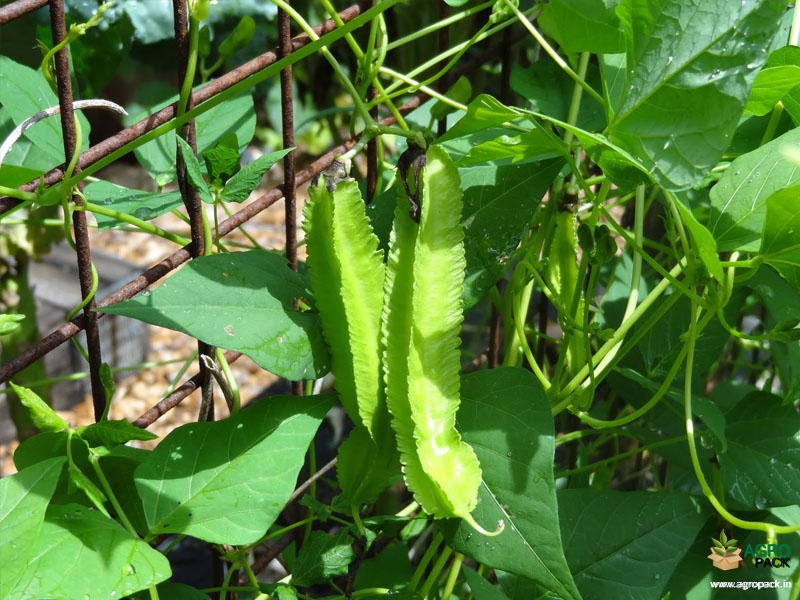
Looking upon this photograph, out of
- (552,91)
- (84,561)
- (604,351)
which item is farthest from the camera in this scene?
(552,91)

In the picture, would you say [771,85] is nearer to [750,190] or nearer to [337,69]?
[750,190]

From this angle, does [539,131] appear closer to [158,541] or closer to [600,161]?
[600,161]

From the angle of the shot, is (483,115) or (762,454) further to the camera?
(762,454)

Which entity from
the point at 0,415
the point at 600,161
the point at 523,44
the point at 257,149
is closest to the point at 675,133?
the point at 600,161

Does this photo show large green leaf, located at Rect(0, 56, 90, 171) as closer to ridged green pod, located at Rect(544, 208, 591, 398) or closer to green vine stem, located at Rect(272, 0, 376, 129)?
green vine stem, located at Rect(272, 0, 376, 129)

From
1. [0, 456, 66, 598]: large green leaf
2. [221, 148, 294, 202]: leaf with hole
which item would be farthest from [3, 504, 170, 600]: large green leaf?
[221, 148, 294, 202]: leaf with hole

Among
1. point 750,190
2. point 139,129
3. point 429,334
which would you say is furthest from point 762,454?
point 139,129
